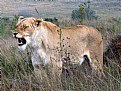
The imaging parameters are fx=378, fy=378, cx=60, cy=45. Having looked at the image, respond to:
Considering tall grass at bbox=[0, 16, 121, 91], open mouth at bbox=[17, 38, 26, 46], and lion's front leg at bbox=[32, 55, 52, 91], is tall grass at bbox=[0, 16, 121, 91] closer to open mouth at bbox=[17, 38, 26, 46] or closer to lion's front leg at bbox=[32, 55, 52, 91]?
lion's front leg at bbox=[32, 55, 52, 91]

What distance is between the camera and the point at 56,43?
631 cm

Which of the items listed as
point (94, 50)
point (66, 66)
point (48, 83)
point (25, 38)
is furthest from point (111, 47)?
point (48, 83)

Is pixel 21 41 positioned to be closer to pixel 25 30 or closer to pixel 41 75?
pixel 25 30

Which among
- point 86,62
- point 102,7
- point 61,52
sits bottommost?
point 102,7

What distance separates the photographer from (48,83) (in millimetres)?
4867

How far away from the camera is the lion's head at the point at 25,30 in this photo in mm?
5734

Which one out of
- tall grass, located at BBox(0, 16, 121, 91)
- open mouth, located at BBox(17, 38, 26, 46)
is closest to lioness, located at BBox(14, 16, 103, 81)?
open mouth, located at BBox(17, 38, 26, 46)

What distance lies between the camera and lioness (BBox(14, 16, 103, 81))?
19.4 ft

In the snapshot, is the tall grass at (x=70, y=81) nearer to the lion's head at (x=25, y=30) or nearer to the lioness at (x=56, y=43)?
the lioness at (x=56, y=43)

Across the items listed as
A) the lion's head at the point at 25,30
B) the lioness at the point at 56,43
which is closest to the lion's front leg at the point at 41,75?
the lioness at the point at 56,43

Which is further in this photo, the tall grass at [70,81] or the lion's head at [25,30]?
the lion's head at [25,30]

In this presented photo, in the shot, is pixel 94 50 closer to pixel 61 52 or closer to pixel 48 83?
pixel 61 52

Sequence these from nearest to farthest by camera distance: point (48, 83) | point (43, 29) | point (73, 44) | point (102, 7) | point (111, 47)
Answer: point (48, 83) < point (43, 29) < point (73, 44) < point (111, 47) < point (102, 7)

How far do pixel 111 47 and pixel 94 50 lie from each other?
21.9 inches
